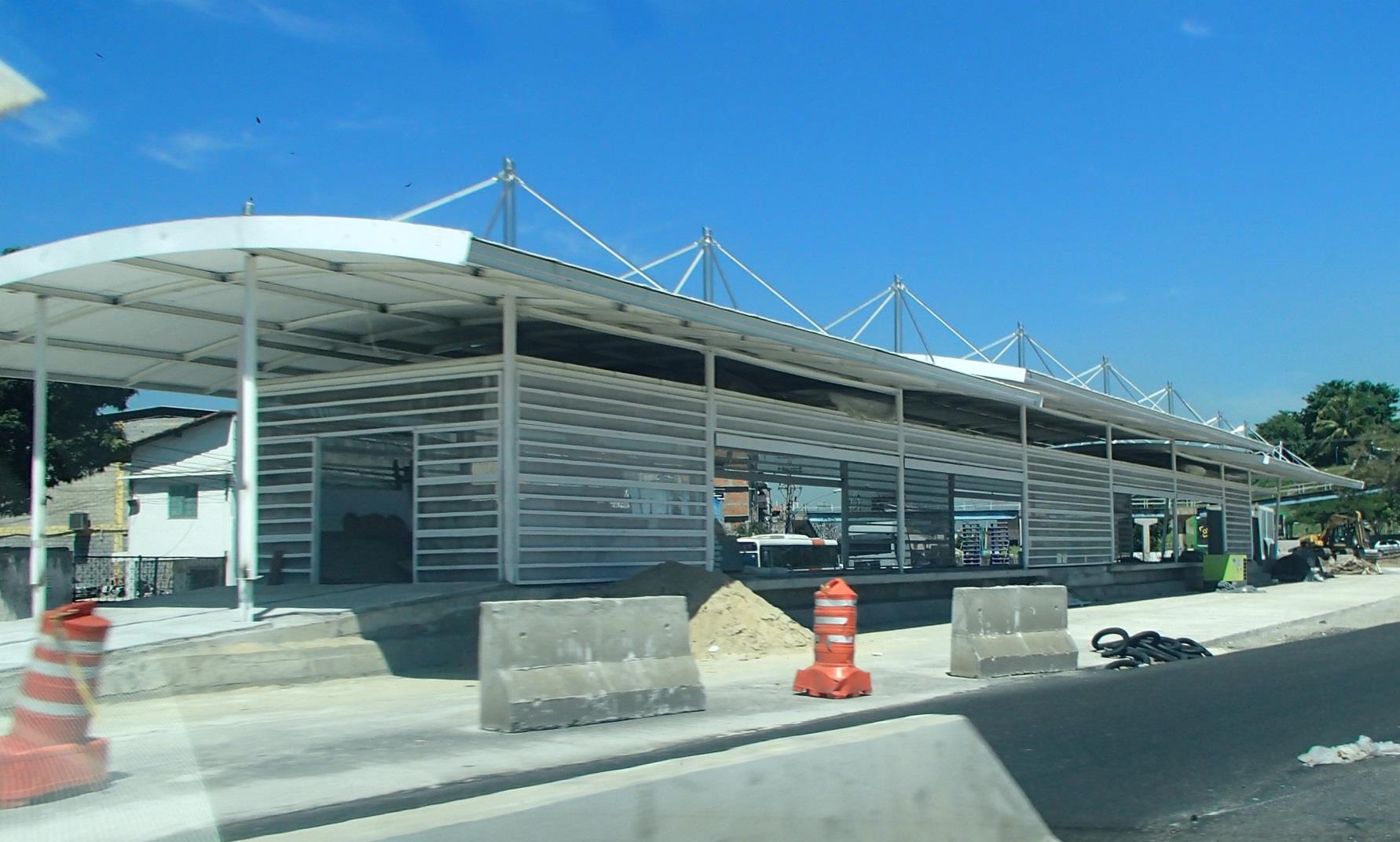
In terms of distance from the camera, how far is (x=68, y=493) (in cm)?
4725

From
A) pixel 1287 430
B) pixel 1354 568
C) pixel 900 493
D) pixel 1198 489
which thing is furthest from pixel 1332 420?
pixel 900 493

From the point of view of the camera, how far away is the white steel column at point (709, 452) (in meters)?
19.3

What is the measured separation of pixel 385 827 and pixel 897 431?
69.1ft

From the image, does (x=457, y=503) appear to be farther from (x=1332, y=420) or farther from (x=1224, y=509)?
(x=1332, y=420)

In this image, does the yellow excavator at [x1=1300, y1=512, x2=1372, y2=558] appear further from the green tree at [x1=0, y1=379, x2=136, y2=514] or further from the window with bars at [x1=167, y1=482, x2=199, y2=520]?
the green tree at [x1=0, y1=379, x2=136, y2=514]

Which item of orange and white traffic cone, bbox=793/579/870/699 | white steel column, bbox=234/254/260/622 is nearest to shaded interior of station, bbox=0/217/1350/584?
white steel column, bbox=234/254/260/622

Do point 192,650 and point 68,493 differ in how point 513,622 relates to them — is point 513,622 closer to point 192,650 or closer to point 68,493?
point 192,650

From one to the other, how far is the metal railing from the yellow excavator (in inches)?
1504

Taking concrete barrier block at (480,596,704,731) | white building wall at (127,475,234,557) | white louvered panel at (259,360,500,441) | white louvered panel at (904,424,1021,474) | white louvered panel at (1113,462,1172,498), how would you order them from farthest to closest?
white building wall at (127,475,234,557) < white louvered panel at (1113,462,1172,498) < white louvered panel at (904,424,1021,474) < white louvered panel at (259,360,500,441) < concrete barrier block at (480,596,704,731)

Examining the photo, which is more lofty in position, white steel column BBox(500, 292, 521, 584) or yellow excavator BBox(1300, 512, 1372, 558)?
white steel column BBox(500, 292, 521, 584)

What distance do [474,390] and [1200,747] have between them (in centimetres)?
1041

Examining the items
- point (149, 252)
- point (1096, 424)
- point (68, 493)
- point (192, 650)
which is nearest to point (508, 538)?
point (192, 650)

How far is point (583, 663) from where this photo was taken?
34.3 feet

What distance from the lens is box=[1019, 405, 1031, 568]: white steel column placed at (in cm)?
2902
